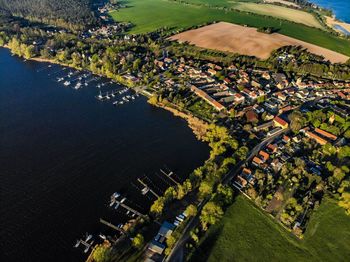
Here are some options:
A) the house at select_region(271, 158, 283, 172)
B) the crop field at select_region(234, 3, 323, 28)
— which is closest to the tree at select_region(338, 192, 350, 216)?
the house at select_region(271, 158, 283, 172)

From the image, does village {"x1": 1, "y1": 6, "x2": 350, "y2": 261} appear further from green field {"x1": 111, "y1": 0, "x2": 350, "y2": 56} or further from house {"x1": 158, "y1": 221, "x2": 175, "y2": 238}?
green field {"x1": 111, "y1": 0, "x2": 350, "y2": 56}

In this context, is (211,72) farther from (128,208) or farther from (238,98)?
(128,208)

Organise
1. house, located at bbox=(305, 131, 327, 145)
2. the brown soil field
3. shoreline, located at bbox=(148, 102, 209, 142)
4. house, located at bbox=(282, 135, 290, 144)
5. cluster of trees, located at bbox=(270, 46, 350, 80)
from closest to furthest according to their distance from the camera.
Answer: house, located at bbox=(305, 131, 327, 145) → house, located at bbox=(282, 135, 290, 144) → shoreline, located at bbox=(148, 102, 209, 142) → cluster of trees, located at bbox=(270, 46, 350, 80) → the brown soil field

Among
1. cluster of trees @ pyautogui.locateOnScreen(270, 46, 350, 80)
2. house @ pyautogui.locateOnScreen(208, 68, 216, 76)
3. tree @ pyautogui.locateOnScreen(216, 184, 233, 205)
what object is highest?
cluster of trees @ pyautogui.locateOnScreen(270, 46, 350, 80)

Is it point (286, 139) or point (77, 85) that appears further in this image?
point (77, 85)

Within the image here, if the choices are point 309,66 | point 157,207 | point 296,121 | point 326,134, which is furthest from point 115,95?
point 309,66

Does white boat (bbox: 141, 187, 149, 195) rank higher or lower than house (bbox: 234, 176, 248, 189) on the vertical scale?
lower
